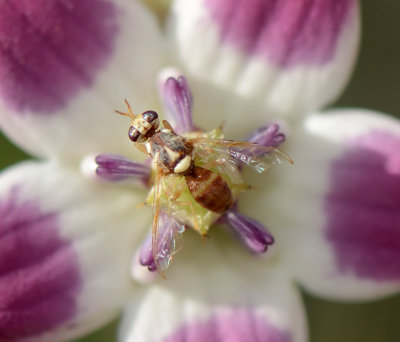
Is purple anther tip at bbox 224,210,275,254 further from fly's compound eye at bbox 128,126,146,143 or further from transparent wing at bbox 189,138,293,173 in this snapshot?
fly's compound eye at bbox 128,126,146,143

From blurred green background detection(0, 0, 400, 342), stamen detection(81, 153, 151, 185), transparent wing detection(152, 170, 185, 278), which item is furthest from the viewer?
blurred green background detection(0, 0, 400, 342)

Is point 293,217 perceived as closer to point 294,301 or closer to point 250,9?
point 294,301

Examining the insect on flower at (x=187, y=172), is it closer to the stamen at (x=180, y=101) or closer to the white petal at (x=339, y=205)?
the stamen at (x=180, y=101)

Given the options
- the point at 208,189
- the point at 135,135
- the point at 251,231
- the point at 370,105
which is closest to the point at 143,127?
the point at 135,135

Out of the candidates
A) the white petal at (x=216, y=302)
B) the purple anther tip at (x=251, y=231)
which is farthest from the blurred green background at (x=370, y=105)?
the purple anther tip at (x=251, y=231)

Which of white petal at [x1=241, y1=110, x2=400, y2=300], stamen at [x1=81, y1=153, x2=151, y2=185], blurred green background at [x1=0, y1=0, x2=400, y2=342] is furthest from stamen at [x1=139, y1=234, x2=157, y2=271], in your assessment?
blurred green background at [x1=0, y1=0, x2=400, y2=342]
